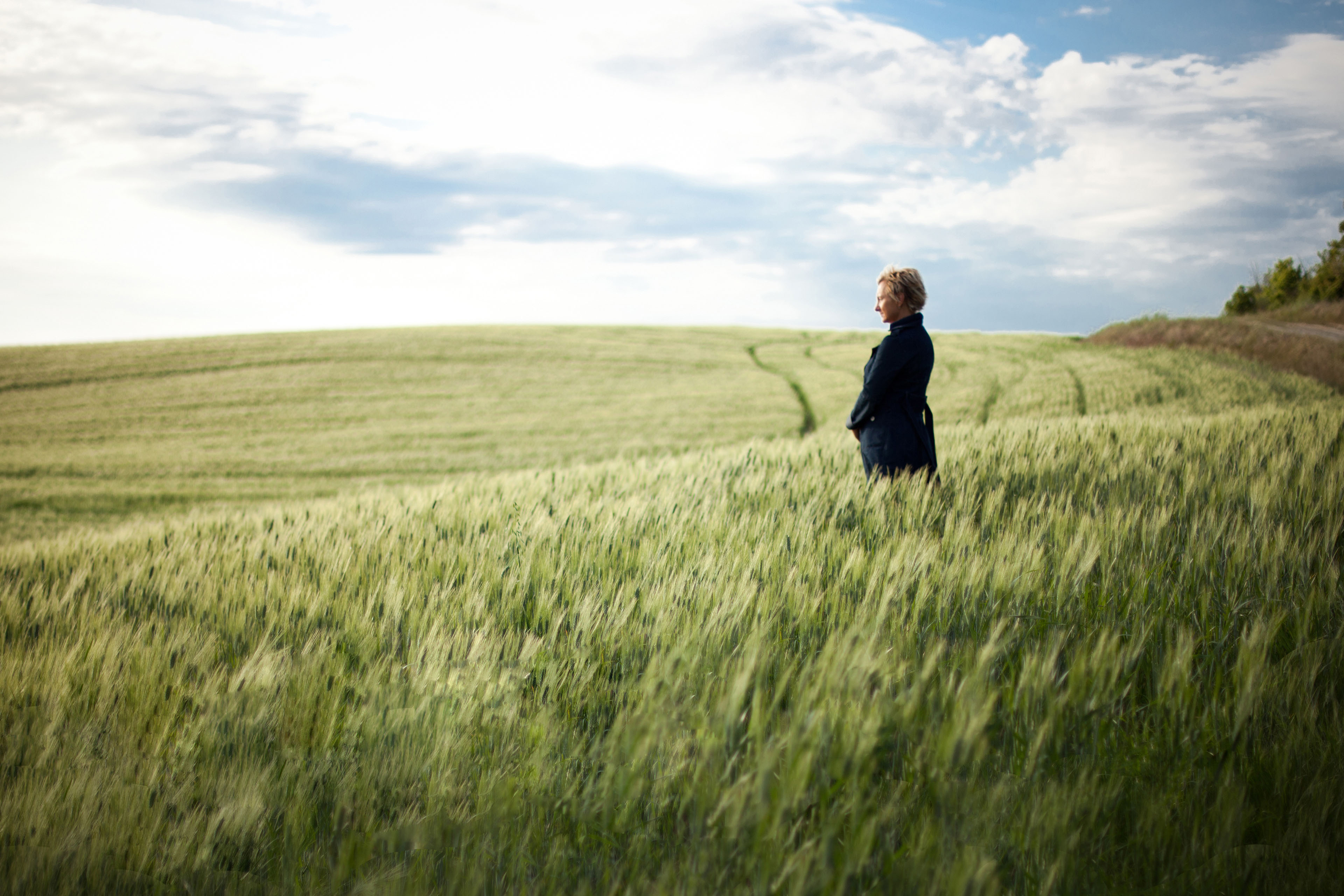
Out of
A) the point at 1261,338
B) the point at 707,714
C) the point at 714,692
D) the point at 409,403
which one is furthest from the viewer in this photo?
the point at 1261,338

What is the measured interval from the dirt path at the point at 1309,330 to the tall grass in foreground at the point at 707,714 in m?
34.2

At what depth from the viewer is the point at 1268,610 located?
2.14 meters

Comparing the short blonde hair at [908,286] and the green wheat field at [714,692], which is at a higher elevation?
the short blonde hair at [908,286]

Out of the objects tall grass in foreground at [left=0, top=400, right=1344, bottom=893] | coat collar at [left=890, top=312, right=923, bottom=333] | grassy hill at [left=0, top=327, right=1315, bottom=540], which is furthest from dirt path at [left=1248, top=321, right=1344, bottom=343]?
tall grass in foreground at [left=0, top=400, right=1344, bottom=893]

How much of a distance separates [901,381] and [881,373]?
208 millimetres

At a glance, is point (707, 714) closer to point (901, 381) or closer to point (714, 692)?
point (714, 692)

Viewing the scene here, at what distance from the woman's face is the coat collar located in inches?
1.1

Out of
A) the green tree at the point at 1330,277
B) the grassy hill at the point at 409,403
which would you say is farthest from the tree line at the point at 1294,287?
the grassy hill at the point at 409,403

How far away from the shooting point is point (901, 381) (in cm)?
455

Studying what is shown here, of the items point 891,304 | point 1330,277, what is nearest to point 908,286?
point 891,304

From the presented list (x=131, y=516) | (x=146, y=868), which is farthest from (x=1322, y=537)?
(x=131, y=516)

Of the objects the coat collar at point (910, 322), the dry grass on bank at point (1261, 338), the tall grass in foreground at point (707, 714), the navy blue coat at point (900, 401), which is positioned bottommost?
the tall grass in foreground at point (707, 714)

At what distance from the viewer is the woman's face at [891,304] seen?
14.7 feet

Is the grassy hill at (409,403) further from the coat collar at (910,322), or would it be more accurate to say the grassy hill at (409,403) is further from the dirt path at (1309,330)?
the coat collar at (910,322)
